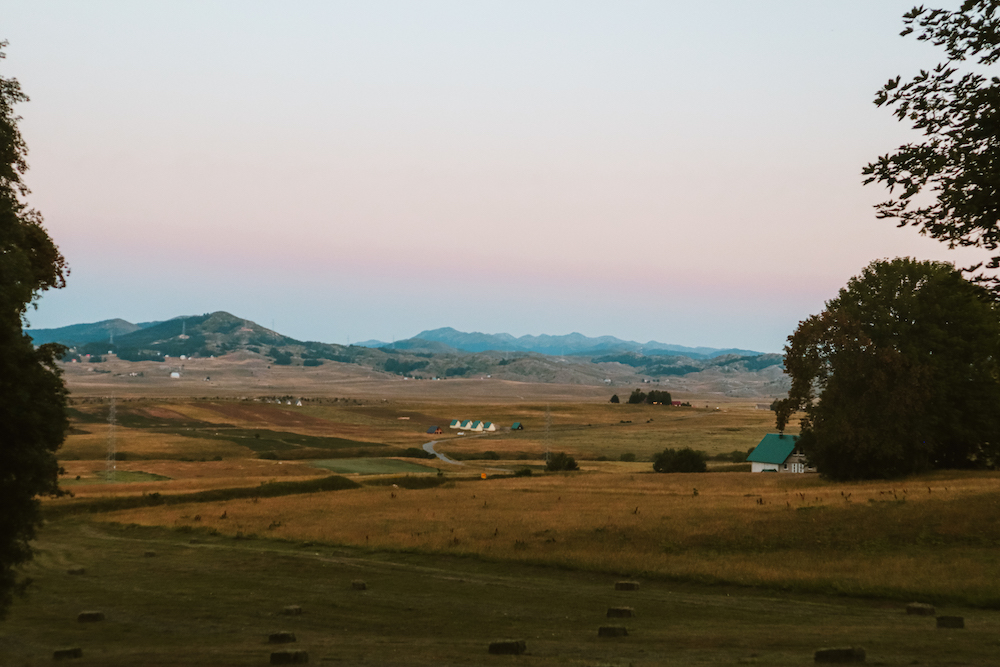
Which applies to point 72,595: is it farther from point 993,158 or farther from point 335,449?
point 335,449

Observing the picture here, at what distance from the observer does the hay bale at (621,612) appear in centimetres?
2400

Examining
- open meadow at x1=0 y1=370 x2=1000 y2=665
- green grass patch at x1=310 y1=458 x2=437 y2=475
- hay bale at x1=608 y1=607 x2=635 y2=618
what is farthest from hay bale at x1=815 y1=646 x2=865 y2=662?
green grass patch at x1=310 y1=458 x2=437 y2=475

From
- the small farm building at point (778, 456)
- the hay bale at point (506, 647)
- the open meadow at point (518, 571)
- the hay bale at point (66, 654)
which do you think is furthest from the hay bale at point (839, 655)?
the small farm building at point (778, 456)

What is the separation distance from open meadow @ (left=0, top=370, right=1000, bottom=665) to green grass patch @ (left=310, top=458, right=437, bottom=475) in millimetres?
25988

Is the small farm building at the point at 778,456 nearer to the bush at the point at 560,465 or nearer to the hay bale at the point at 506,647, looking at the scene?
the bush at the point at 560,465

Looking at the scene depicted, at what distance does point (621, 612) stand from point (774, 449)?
265ft

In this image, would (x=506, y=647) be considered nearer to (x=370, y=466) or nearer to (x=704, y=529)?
(x=704, y=529)

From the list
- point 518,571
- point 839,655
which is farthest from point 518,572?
point 839,655

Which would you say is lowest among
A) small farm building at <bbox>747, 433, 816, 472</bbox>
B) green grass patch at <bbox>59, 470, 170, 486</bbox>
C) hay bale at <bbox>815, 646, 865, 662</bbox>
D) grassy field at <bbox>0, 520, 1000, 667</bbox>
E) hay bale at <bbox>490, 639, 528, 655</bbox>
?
green grass patch at <bbox>59, 470, 170, 486</bbox>

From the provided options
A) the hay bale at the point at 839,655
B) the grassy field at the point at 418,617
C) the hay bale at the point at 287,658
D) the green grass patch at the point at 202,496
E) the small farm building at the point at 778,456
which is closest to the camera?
the hay bale at the point at 839,655

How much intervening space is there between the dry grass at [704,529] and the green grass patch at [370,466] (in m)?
36.6

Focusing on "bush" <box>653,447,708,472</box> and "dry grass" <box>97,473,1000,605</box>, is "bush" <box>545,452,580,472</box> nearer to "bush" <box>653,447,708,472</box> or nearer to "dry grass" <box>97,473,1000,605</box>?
"bush" <box>653,447,708,472</box>

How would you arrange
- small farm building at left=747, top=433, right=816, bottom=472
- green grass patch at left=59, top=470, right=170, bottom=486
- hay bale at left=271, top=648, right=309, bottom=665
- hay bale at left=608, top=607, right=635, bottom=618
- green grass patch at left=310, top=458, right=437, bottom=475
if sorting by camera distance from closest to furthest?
hay bale at left=271, top=648, right=309, bottom=665
hay bale at left=608, top=607, right=635, bottom=618
green grass patch at left=59, top=470, right=170, bottom=486
small farm building at left=747, top=433, right=816, bottom=472
green grass patch at left=310, top=458, right=437, bottom=475

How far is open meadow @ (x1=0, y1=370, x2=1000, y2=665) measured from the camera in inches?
768
